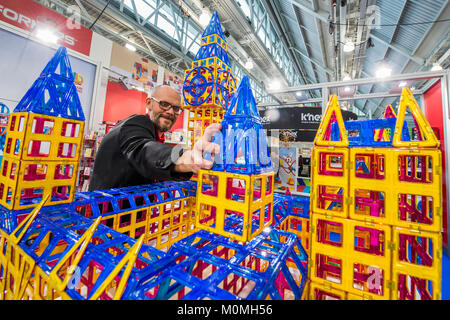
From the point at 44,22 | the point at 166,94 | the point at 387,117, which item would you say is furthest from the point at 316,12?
the point at 44,22

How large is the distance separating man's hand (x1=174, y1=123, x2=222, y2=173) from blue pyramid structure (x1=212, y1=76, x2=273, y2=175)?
5 cm

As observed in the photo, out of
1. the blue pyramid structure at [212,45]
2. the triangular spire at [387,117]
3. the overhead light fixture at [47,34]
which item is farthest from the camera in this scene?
the overhead light fixture at [47,34]

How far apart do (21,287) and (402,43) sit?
11704mm

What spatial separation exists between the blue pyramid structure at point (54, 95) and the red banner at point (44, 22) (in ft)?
19.1

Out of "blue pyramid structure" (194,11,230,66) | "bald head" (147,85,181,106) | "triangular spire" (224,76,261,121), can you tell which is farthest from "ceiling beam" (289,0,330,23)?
"triangular spire" (224,76,261,121)

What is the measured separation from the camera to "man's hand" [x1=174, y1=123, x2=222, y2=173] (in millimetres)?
1439

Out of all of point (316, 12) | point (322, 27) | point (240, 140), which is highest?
point (322, 27)

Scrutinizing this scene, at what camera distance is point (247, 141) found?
145 cm

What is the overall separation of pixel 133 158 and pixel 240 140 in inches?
37.6

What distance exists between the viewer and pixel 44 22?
18.9 feet

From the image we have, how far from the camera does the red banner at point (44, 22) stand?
5.22m

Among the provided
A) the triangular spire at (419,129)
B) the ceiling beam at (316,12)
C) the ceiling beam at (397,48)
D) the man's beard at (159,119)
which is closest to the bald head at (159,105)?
the man's beard at (159,119)

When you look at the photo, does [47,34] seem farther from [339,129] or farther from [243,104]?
[339,129]

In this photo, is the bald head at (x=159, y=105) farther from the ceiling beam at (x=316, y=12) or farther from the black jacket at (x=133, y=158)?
the ceiling beam at (x=316, y=12)
